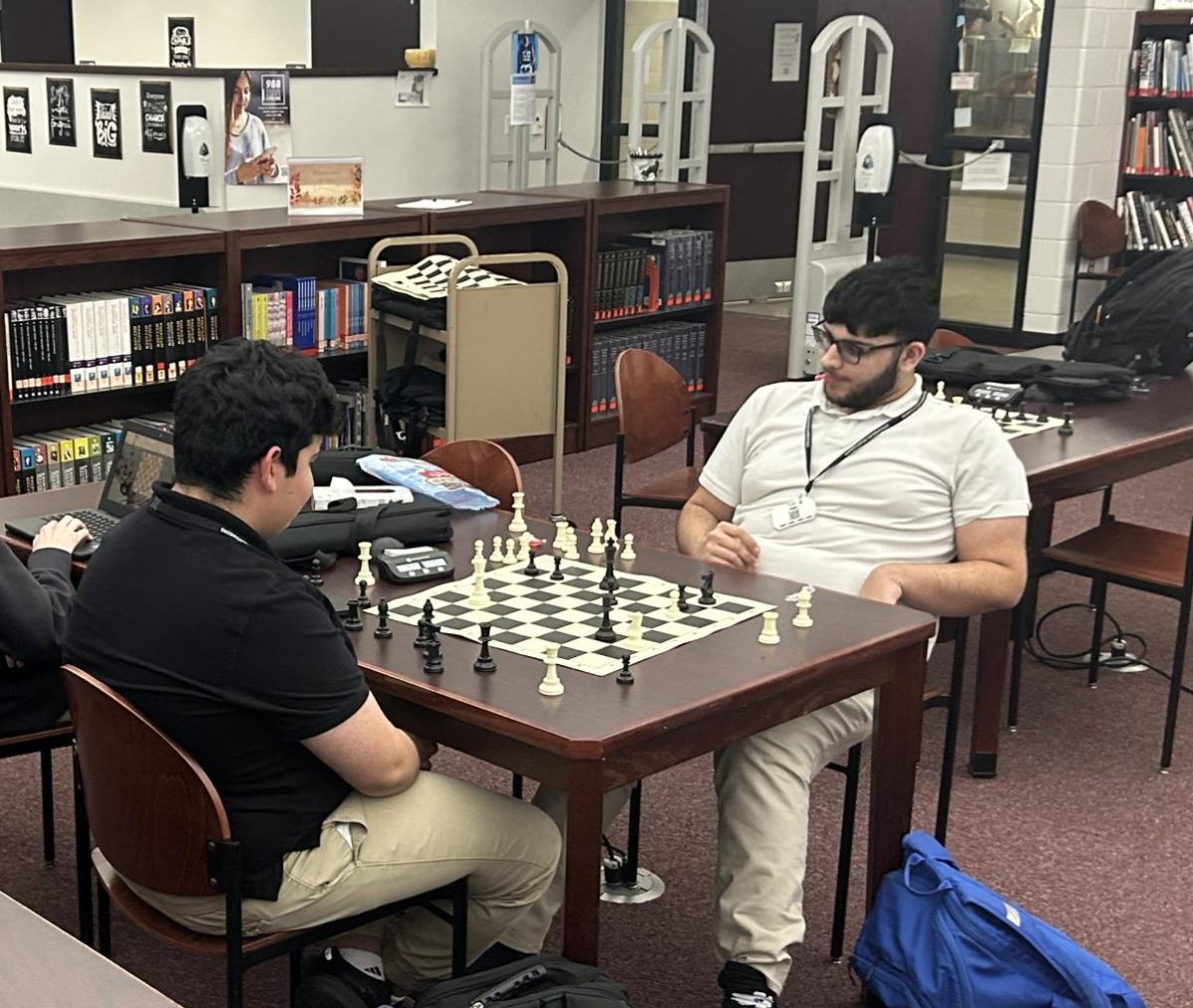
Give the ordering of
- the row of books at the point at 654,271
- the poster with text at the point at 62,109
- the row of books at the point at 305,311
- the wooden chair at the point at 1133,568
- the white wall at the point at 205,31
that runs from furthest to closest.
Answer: the white wall at the point at 205,31 → the poster with text at the point at 62,109 → the row of books at the point at 654,271 → the row of books at the point at 305,311 → the wooden chair at the point at 1133,568

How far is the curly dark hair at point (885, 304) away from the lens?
3.14m

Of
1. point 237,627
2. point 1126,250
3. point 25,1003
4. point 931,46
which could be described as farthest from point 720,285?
point 25,1003

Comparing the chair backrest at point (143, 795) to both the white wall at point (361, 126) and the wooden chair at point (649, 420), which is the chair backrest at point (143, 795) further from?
the white wall at point (361, 126)

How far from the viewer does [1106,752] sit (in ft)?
12.9

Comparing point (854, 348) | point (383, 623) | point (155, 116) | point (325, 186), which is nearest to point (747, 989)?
point (383, 623)

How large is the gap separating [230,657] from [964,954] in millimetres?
1269

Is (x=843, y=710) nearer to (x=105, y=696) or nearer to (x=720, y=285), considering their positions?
(x=105, y=696)

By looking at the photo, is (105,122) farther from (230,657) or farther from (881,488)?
(230,657)

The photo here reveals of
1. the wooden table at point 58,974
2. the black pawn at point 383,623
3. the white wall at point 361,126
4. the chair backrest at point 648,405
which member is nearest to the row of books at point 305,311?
the chair backrest at point 648,405

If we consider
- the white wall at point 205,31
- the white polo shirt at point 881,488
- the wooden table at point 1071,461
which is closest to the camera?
the white polo shirt at point 881,488

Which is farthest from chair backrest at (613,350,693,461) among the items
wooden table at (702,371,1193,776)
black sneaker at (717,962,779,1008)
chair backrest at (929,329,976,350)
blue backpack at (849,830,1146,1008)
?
black sneaker at (717,962,779,1008)

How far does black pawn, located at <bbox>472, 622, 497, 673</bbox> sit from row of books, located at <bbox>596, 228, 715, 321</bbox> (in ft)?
14.9

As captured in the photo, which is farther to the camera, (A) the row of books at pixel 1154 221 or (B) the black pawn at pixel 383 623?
(A) the row of books at pixel 1154 221

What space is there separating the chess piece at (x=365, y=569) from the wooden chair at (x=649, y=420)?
1.66 meters
